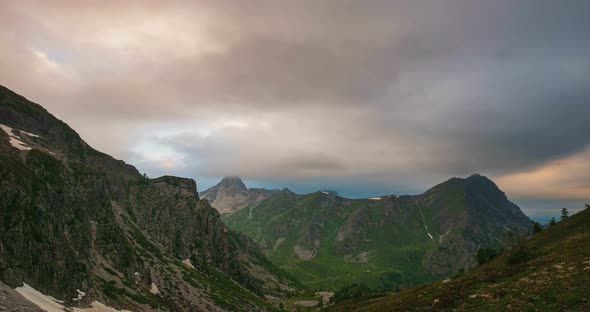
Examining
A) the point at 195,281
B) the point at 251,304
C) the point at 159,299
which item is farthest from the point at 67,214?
the point at 251,304

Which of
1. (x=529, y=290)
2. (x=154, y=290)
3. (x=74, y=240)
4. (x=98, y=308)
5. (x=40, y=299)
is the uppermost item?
(x=529, y=290)

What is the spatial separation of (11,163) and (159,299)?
5945cm

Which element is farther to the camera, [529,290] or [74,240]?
[74,240]

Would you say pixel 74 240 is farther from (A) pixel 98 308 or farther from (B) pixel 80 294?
(A) pixel 98 308

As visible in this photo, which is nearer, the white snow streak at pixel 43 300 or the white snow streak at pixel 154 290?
the white snow streak at pixel 43 300

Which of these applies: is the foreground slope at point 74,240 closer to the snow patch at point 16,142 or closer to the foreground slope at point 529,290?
the snow patch at point 16,142

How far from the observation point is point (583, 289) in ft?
114

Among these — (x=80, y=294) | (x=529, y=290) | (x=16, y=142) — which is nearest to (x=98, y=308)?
(x=80, y=294)

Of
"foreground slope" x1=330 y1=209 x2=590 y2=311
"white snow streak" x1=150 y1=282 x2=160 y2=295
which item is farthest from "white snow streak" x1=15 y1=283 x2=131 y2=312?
"foreground slope" x1=330 y1=209 x2=590 y2=311

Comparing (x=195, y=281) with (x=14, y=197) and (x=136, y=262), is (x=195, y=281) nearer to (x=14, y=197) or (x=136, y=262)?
(x=136, y=262)

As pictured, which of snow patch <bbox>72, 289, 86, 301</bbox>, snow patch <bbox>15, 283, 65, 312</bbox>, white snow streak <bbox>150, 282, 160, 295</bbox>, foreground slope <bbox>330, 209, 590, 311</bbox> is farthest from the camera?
white snow streak <bbox>150, 282, 160, 295</bbox>

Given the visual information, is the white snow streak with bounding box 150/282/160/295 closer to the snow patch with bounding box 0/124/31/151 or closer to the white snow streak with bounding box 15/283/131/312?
the white snow streak with bounding box 15/283/131/312

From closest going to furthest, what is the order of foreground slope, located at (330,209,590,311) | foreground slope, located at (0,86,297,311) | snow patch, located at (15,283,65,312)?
foreground slope, located at (330,209,590,311) < snow patch, located at (15,283,65,312) < foreground slope, located at (0,86,297,311)

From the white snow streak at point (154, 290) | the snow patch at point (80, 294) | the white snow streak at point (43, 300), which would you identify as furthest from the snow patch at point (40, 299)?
the white snow streak at point (154, 290)
